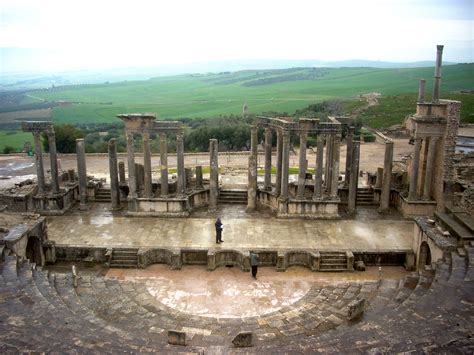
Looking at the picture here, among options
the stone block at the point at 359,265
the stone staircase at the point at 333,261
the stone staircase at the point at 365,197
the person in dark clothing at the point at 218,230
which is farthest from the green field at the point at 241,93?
the stone block at the point at 359,265

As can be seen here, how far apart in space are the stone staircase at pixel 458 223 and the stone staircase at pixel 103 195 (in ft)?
66.0

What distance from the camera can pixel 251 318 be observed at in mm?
16766

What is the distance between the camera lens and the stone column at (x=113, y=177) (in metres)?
27.3

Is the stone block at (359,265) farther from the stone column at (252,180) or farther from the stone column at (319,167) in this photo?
the stone column at (252,180)

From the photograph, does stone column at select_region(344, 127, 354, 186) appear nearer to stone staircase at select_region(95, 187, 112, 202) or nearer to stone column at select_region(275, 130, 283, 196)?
stone column at select_region(275, 130, 283, 196)

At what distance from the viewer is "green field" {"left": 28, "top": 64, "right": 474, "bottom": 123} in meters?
103

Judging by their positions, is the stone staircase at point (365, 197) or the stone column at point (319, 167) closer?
the stone column at point (319, 167)

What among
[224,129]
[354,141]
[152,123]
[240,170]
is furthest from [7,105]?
[354,141]

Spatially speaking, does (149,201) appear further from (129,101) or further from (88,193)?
(129,101)

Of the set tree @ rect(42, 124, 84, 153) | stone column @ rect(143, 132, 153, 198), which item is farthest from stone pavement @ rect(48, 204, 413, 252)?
tree @ rect(42, 124, 84, 153)

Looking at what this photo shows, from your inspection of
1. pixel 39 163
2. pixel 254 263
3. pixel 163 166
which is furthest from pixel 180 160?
pixel 254 263

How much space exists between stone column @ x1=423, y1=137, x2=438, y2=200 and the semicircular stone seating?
862 cm

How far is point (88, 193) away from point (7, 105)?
2813 inches

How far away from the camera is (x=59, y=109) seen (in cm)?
10081
